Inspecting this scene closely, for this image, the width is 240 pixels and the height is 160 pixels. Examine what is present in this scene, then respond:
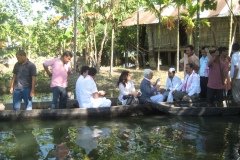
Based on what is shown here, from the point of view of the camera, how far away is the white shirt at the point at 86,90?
10.8m

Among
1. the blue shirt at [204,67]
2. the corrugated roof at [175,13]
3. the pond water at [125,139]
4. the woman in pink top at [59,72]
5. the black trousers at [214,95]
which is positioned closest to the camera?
the pond water at [125,139]

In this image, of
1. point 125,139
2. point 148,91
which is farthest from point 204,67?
point 125,139

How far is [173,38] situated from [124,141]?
20.0 m

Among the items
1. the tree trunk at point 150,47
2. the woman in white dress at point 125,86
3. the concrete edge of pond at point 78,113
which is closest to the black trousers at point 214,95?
the concrete edge of pond at point 78,113

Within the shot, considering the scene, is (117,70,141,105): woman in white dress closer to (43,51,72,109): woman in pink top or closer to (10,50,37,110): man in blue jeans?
(43,51,72,109): woman in pink top

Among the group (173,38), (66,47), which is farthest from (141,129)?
(66,47)

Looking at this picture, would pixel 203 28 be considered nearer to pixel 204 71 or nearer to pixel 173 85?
pixel 204 71

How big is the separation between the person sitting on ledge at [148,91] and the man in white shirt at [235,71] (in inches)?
81.0

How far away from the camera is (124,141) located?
852cm

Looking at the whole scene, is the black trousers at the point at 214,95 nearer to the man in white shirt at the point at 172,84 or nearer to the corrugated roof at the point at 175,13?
the man in white shirt at the point at 172,84

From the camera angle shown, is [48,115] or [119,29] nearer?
[48,115]

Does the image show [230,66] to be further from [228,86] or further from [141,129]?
[141,129]

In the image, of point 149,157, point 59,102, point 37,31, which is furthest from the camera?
point 37,31

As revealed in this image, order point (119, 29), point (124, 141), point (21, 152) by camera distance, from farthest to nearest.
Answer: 1. point (119, 29)
2. point (124, 141)
3. point (21, 152)
